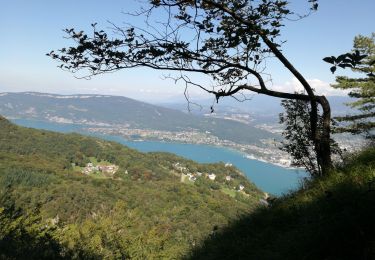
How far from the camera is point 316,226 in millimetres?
3322

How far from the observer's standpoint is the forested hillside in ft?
23.5

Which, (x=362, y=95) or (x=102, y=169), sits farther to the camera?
(x=102, y=169)

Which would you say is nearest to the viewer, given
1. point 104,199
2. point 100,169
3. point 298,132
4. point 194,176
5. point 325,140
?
point 325,140

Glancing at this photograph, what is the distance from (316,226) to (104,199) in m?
65.3

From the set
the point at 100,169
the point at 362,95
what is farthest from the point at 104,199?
the point at 362,95

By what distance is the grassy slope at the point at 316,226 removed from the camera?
9.72ft

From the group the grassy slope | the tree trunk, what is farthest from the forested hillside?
the tree trunk

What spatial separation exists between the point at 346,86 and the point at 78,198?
5518 cm

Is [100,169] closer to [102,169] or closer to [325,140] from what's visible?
[102,169]

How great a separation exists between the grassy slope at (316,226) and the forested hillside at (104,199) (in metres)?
1.26

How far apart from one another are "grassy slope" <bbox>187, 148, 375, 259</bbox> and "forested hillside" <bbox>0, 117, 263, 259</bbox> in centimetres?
126

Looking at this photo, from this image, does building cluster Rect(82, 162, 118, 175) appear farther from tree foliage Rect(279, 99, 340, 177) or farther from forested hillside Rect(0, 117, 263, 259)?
tree foliage Rect(279, 99, 340, 177)

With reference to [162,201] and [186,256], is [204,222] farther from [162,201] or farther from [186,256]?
[186,256]

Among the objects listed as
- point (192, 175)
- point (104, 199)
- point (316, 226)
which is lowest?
point (192, 175)
